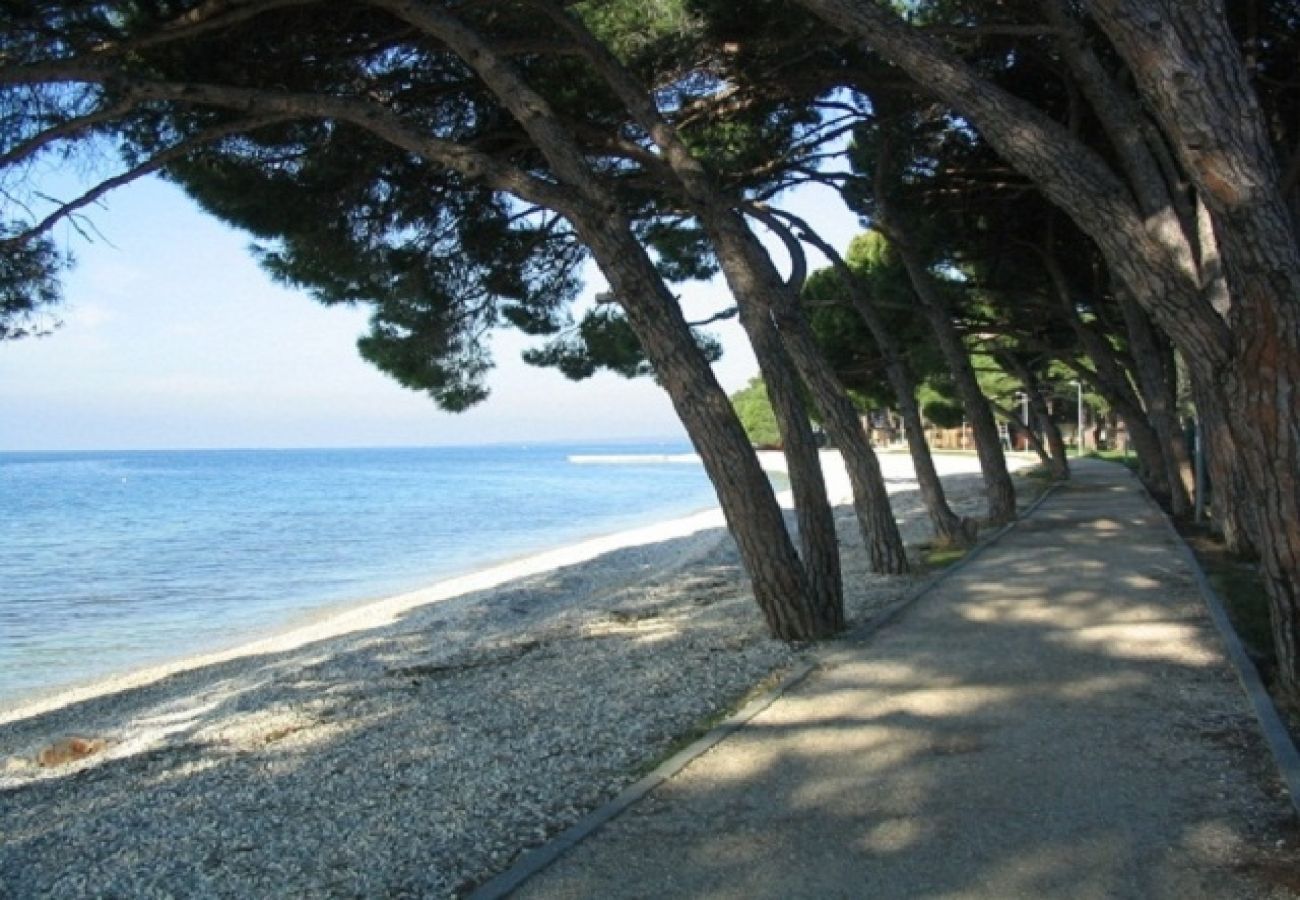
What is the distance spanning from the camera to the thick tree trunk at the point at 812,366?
7.73 m

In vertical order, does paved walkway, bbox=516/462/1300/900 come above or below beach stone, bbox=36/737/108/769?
above

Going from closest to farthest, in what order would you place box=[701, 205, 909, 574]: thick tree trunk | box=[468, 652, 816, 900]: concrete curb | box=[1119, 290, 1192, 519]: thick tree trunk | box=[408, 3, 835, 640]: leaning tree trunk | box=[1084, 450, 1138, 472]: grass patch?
box=[468, 652, 816, 900]: concrete curb < box=[408, 3, 835, 640]: leaning tree trunk < box=[701, 205, 909, 574]: thick tree trunk < box=[1119, 290, 1192, 519]: thick tree trunk < box=[1084, 450, 1138, 472]: grass patch

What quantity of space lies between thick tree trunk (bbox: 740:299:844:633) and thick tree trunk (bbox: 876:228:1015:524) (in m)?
5.10

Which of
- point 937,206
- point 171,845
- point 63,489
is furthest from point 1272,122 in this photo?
point 63,489

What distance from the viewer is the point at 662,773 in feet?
14.3

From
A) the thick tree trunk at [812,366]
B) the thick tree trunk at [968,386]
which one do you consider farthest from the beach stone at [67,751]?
the thick tree trunk at [968,386]

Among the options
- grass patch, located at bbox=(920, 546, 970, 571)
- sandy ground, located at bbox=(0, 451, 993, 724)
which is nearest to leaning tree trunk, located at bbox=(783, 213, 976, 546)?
grass patch, located at bbox=(920, 546, 970, 571)

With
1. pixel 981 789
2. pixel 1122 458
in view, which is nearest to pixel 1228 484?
pixel 981 789

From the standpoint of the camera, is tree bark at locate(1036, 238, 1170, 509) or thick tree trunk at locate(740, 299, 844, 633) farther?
tree bark at locate(1036, 238, 1170, 509)

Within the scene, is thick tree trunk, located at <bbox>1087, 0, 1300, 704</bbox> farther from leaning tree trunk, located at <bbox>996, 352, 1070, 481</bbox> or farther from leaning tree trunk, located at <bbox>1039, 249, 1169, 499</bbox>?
leaning tree trunk, located at <bbox>996, 352, 1070, 481</bbox>

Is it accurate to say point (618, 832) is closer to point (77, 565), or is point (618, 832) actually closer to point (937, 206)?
point (937, 206)

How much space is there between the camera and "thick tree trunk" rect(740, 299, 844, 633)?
7.24 m

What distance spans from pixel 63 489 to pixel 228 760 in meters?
70.0

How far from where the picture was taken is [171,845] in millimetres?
4152
